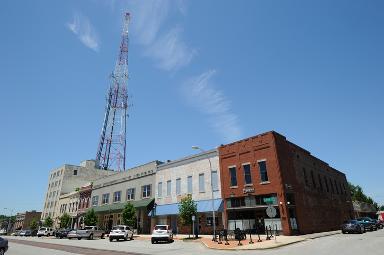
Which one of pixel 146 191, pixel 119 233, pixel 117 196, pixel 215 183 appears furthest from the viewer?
pixel 117 196

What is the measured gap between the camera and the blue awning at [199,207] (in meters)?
36.6

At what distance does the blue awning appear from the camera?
36.6 meters

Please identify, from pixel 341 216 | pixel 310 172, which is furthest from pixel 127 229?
pixel 341 216

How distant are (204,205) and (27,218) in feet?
337

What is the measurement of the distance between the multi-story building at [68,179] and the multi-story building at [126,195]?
26.5 metres

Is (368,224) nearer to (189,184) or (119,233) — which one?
(189,184)

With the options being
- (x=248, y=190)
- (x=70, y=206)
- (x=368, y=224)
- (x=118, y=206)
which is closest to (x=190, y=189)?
(x=248, y=190)

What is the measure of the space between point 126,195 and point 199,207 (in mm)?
18685

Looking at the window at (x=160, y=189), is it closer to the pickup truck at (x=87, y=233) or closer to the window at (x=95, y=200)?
the pickup truck at (x=87, y=233)

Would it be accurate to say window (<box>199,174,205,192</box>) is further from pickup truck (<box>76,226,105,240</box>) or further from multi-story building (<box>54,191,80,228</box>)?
multi-story building (<box>54,191,80,228</box>)

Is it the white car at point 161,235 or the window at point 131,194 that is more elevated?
the window at point 131,194

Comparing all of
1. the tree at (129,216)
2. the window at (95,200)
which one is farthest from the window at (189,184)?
the window at (95,200)

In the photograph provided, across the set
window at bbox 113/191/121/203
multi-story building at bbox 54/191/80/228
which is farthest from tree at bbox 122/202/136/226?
multi-story building at bbox 54/191/80/228

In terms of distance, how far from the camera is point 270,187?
32531 millimetres
